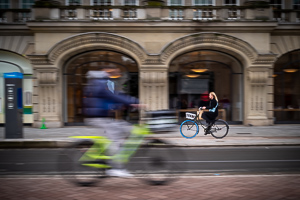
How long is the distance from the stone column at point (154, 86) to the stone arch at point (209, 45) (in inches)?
27.8

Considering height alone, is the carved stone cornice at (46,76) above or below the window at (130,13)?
below

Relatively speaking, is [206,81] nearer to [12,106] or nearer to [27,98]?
[27,98]

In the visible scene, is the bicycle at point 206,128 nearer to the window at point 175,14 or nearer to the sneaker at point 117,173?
the window at point 175,14

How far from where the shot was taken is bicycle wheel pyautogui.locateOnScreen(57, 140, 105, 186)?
499 centimetres

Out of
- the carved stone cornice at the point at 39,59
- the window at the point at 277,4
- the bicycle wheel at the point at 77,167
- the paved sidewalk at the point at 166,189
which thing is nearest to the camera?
the paved sidewalk at the point at 166,189

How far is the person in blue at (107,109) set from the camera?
5.03 metres

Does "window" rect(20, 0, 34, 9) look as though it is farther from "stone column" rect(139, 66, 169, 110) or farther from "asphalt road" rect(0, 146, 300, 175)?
"asphalt road" rect(0, 146, 300, 175)

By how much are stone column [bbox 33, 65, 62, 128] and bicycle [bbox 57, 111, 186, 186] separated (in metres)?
11.5

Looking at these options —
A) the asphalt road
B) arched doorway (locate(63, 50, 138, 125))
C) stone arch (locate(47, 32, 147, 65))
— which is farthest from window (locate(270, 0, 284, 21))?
the asphalt road

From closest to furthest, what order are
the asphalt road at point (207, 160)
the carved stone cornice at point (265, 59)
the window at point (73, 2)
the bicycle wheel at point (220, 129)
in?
the asphalt road at point (207, 160) < the bicycle wheel at point (220, 129) < the carved stone cornice at point (265, 59) < the window at point (73, 2)

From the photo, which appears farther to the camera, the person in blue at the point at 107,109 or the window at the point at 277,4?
the window at the point at 277,4

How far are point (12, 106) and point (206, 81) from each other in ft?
32.6

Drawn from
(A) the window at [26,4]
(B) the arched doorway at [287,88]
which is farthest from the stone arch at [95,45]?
(B) the arched doorway at [287,88]

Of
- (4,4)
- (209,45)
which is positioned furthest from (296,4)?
(4,4)
